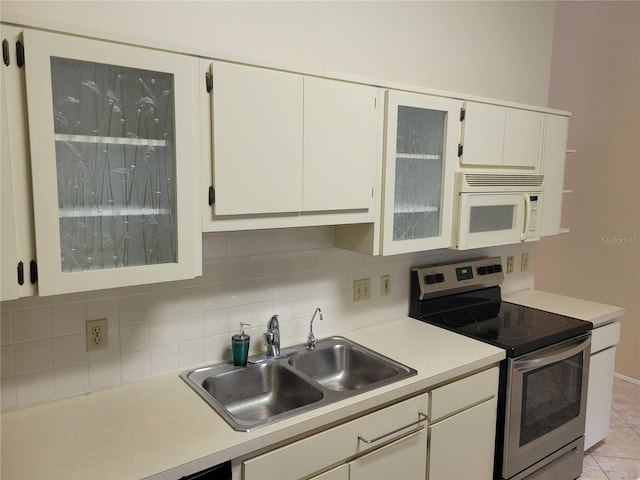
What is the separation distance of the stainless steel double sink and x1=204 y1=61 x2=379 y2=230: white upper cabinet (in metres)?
0.62

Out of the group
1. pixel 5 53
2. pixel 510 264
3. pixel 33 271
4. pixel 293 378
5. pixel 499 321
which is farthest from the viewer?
pixel 510 264

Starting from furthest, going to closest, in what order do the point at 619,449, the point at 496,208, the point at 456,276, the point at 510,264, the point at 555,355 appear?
the point at 510,264
the point at 619,449
the point at 456,276
the point at 496,208
the point at 555,355

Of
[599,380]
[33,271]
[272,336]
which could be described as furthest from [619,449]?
[33,271]

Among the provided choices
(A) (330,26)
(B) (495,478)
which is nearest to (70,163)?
(A) (330,26)

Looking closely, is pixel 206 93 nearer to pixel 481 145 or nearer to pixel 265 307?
pixel 265 307

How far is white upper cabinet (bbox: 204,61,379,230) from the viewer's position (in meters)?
1.53

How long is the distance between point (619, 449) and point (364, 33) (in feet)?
9.61

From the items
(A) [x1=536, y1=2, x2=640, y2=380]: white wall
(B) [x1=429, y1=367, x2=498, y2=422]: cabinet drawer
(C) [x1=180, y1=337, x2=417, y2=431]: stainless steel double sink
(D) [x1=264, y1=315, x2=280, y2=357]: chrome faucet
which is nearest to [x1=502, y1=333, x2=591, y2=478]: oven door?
(B) [x1=429, y1=367, x2=498, y2=422]: cabinet drawer

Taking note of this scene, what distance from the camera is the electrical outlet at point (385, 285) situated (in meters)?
2.47

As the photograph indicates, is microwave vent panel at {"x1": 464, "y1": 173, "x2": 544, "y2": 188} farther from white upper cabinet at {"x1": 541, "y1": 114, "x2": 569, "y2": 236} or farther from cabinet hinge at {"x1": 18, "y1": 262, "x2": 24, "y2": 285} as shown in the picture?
cabinet hinge at {"x1": 18, "y1": 262, "x2": 24, "y2": 285}

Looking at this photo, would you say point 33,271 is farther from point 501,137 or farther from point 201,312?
point 501,137

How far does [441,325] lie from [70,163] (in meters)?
1.85

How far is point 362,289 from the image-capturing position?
94.2 inches

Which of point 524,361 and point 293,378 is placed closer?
point 293,378
